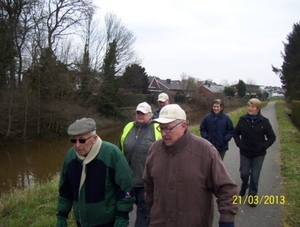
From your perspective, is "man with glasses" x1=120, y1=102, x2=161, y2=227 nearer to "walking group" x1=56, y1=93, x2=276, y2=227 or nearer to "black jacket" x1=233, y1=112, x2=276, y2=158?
"walking group" x1=56, y1=93, x2=276, y2=227

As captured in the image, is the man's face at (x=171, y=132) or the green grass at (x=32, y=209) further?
the green grass at (x=32, y=209)

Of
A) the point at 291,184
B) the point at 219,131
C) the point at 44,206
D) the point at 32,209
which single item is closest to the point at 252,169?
the point at 219,131

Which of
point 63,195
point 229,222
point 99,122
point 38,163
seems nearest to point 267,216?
point 229,222

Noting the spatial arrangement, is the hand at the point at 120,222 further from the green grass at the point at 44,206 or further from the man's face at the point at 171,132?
the green grass at the point at 44,206

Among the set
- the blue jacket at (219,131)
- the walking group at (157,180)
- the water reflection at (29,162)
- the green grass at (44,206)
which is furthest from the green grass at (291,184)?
the water reflection at (29,162)

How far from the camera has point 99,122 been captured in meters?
27.6

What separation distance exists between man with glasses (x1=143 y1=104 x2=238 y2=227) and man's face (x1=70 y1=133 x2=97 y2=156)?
2.19 ft

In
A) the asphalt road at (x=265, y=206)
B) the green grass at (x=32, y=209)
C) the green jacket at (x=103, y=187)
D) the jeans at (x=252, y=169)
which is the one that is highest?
the green jacket at (x=103, y=187)

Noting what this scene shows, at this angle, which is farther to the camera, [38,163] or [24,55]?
[24,55]

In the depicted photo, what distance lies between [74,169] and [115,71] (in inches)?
1211

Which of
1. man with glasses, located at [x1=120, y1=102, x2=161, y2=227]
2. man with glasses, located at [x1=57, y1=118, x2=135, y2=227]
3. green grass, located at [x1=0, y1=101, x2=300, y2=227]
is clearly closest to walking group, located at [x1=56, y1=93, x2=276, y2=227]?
man with glasses, located at [x1=57, y1=118, x2=135, y2=227]

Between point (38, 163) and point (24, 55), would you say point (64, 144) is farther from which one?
point (24, 55)

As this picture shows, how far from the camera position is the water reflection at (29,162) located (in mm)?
11383

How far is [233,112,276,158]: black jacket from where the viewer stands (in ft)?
16.2
